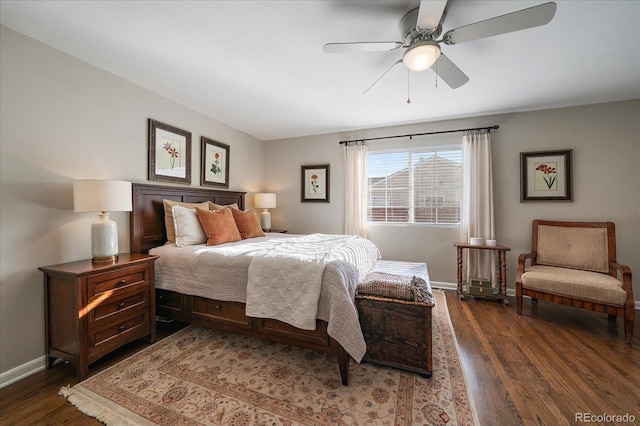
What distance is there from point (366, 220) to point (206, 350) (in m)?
2.92

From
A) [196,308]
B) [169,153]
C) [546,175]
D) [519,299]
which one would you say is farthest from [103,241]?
[546,175]

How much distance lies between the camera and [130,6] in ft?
5.43

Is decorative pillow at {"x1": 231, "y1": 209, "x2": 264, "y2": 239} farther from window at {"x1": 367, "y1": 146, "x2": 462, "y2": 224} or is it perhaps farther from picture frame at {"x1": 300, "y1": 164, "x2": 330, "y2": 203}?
window at {"x1": 367, "y1": 146, "x2": 462, "y2": 224}

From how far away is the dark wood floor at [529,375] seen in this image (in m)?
1.50

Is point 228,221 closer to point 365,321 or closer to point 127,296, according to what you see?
point 127,296

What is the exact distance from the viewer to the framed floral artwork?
114 inches

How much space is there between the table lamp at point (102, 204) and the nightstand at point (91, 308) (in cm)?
12

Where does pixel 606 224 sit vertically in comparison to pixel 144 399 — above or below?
above

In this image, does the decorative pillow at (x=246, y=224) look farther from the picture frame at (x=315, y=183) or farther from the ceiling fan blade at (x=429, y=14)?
the ceiling fan blade at (x=429, y=14)

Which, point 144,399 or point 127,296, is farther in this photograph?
point 127,296

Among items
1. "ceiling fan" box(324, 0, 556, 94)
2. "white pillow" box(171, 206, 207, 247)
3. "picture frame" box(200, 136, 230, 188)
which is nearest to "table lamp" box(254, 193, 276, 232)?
"picture frame" box(200, 136, 230, 188)

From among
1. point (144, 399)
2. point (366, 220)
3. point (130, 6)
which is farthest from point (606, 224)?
point (130, 6)

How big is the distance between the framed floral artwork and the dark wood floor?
5.74 ft

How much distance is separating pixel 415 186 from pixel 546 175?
165cm
